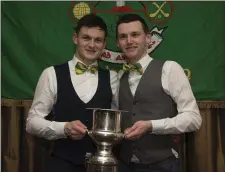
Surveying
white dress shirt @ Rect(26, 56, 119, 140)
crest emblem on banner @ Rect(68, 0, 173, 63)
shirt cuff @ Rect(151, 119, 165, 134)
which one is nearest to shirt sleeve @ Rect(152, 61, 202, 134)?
shirt cuff @ Rect(151, 119, 165, 134)

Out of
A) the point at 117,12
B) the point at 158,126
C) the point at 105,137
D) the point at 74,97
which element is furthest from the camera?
the point at 117,12

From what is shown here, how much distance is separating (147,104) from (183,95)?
0.16 meters

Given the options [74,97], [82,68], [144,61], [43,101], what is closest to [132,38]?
[144,61]

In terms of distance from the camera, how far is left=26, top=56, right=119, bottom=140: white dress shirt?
5.03 ft

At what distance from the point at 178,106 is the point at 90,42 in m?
0.52

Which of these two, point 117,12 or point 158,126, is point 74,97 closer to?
point 158,126

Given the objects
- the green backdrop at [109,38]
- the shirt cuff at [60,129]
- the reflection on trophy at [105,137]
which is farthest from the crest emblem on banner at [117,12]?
the reflection on trophy at [105,137]

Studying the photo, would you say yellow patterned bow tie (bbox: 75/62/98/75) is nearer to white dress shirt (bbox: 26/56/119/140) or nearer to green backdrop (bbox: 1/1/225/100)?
white dress shirt (bbox: 26/56/119/140)

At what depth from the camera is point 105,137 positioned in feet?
4.09

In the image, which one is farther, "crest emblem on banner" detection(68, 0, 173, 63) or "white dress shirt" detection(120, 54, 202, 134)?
"crest emblem on banner" detection(68, 0, 173, 63)

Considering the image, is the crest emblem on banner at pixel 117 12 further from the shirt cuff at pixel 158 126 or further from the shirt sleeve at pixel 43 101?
the shirt cuff at pixel 158 126

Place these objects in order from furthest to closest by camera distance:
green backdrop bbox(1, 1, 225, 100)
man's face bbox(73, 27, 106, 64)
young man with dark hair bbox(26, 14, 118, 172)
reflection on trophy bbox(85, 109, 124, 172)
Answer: green backdrop bbox(1, 1, 225, 100) → man's face bbox(73, 27, 106, 64) → young man with dark hair bbox(26, 14, 118, 172) → reflection on trophy bbox(85, 109, 124, 172)

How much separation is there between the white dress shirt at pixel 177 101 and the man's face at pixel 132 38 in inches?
2.6

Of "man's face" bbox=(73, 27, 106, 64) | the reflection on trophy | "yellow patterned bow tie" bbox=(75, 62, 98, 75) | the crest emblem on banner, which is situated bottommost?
the reflection on trophy
